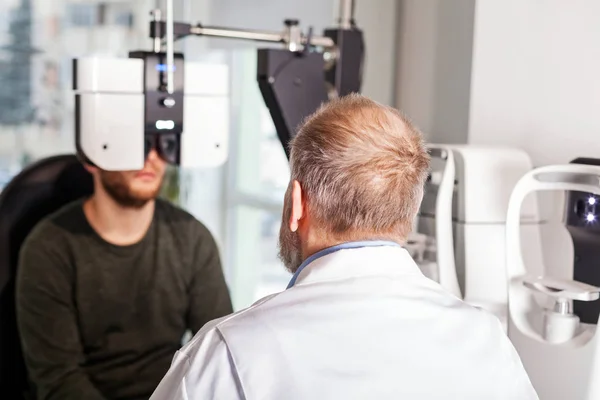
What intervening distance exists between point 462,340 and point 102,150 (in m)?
0.87

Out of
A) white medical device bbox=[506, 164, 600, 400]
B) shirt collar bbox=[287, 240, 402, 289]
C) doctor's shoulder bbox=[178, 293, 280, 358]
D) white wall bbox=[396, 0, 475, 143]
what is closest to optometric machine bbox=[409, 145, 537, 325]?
white medical device bbox=[506, 164, 600, 400]

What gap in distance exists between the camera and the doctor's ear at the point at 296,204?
1115 mm

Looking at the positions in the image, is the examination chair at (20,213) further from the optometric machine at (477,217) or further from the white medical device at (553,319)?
the white medical device at (553,319)

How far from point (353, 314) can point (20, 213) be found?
130 centimetres

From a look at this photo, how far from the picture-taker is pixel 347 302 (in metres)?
1.02

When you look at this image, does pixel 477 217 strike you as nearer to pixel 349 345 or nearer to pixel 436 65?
pixel 436 65

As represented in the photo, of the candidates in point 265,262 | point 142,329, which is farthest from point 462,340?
point 265,262

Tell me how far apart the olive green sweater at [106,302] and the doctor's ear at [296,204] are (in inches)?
42.8

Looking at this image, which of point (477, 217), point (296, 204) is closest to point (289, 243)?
point (296, 204)

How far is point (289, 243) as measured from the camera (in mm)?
1166

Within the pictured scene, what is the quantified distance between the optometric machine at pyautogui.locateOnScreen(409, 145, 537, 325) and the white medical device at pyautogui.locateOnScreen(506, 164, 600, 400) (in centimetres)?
11

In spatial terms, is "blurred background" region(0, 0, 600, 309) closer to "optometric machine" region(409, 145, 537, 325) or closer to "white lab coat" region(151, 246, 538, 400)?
"optometric machine" region(409, 145, 537, 325)

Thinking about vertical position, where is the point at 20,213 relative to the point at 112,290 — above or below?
above

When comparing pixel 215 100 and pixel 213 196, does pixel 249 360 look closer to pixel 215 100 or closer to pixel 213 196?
pixel 215 100
